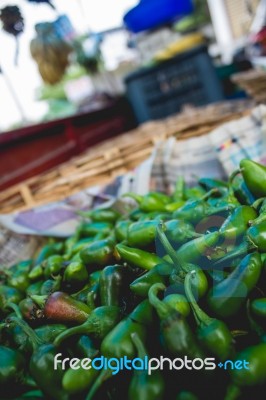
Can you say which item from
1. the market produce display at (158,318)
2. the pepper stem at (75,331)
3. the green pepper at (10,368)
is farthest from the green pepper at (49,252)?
the pepper stem at (75,331)

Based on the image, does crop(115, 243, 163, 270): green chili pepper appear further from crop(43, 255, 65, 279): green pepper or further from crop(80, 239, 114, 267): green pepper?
crop(43, 255, 65, 279): green pepper

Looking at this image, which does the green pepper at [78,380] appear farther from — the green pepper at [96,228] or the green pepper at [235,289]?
the green pepper at [96,228]

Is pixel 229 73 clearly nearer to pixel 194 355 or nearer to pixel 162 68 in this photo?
pixel 162 68

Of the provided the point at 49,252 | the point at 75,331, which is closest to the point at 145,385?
the point at 75,331

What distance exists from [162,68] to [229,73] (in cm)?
236

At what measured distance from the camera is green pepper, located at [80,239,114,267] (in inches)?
61.7

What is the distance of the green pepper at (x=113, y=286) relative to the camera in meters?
1.31

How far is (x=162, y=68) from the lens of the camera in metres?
5.44

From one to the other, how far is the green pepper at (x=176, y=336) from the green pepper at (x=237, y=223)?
460 millimetres

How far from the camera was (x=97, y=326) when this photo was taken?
1.16 meters

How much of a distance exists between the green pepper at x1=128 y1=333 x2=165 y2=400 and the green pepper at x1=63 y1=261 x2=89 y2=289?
25.6 inches

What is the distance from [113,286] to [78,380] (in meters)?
0.39

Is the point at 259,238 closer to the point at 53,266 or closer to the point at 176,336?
the point at 176,336

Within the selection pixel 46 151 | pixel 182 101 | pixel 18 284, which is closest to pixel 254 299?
pixel 18 284
